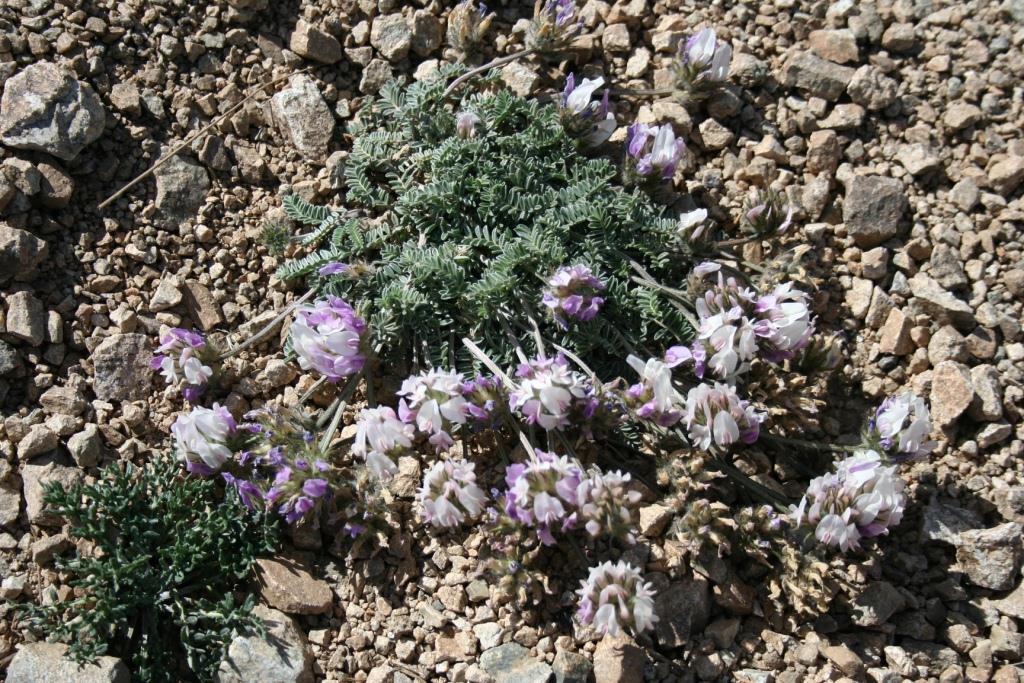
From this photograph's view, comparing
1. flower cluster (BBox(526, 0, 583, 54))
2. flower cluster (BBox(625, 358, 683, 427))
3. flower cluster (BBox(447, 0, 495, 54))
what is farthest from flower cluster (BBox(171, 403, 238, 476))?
flower cluster (BBox(526, 0, 583, 54))

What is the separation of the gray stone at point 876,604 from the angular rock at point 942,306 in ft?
3.73

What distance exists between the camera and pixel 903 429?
3.36 metres

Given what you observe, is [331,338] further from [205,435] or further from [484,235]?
[484,235]

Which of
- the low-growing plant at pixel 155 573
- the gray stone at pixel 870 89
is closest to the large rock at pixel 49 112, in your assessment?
the low-growing plant at pixel 155 573

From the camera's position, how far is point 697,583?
336 centimetres

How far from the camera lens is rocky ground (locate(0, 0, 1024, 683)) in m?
3.33

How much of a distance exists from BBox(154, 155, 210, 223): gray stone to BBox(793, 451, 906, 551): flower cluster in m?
2.66

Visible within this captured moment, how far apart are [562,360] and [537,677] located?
104 cm

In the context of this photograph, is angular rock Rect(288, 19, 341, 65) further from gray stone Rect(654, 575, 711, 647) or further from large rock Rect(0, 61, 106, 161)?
gray stone Rect(654, 575, 711, 647)

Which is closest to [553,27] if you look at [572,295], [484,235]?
[484,235]

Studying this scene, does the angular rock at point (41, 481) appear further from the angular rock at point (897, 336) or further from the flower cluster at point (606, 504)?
the angular rock at point (897, 336)

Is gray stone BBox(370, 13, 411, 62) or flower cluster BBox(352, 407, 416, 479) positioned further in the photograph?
gray stone BBox(370, 13, 411, 62)

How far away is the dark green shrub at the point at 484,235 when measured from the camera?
3619 mm

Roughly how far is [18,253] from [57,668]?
5.07 ft
